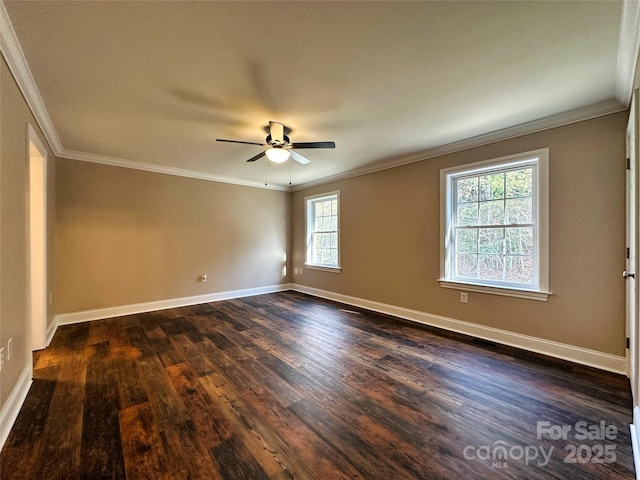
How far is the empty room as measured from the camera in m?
1.50

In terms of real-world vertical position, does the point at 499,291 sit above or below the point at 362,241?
below

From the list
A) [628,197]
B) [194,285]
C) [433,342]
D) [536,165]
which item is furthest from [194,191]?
[628,197]

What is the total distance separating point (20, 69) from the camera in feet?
6.12

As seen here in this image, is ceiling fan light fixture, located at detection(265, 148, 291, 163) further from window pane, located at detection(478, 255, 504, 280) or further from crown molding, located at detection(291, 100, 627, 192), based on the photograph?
window pane, located at detection(478, 255, 504, 280)

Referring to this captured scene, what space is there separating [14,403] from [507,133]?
16.3ft

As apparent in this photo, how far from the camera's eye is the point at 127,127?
9.67 ft

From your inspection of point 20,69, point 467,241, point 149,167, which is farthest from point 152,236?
point 467,241

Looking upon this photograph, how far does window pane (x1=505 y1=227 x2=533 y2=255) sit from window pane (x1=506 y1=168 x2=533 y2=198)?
1.31ft

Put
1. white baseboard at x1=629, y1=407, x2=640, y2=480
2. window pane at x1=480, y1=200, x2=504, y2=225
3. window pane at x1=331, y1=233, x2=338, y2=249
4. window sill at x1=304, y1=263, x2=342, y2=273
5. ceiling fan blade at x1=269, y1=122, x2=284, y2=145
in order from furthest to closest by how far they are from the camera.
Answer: window pane at x1=331, y1=233, x2=338, y2=249, window sill at x1=304, y1=263, x2=342, y2=273, window pane at x1=480, y1=200, x2=504, y2=225, ceiling fan blade at x1=269, y1=122, x2=284, y2=145, white baseboard at x1=629, y1=407, x2=640, y2=480

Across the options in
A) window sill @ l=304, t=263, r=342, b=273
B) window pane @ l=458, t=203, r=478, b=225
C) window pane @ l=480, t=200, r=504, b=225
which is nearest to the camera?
window pane @ l=480, t=200, r=504, b=225

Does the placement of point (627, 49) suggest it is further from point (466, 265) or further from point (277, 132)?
point (277, 132)

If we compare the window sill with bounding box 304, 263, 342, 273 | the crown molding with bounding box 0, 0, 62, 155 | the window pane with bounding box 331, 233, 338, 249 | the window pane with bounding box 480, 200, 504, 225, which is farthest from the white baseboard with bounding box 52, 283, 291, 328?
the window pane with bounding box 480, 200, 504, 225

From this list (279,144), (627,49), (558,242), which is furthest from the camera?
(279,144)

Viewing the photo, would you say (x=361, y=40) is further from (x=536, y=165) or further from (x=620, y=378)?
(x=620, y=378)
